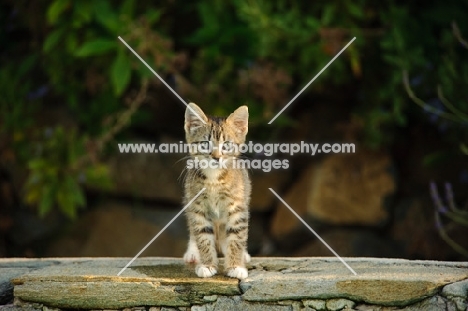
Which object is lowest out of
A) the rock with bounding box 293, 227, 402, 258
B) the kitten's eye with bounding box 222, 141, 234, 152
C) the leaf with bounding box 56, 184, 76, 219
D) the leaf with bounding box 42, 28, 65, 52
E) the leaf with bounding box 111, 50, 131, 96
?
the rock with bounding box 293, 227, 402, 258

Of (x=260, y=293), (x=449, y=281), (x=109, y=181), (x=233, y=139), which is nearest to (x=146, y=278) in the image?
(x=260, y=293)

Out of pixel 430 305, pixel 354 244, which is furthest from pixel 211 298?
pixel 354 244

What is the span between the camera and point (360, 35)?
22.2 ft

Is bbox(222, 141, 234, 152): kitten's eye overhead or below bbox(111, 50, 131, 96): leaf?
below

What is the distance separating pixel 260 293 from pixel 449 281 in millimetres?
1013

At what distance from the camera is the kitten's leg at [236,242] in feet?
14.0

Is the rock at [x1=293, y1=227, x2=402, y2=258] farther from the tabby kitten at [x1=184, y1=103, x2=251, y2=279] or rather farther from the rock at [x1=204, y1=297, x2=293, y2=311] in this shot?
the rock at [x1=204, y1=297, x2=293, y2=311]

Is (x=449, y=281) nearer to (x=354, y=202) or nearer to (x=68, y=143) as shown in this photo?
(x=354, y=202)

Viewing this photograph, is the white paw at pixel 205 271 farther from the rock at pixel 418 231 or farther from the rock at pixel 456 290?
the rock at pixel 418 231

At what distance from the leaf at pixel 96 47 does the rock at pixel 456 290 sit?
374cm

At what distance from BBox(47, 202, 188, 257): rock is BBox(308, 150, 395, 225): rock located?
4.64 feet

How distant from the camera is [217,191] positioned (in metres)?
4.44

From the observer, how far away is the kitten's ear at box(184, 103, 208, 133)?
14.4ft

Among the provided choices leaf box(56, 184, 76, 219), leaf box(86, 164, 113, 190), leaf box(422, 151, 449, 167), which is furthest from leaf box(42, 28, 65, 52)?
leaf box(422, 151, 449, 167)
